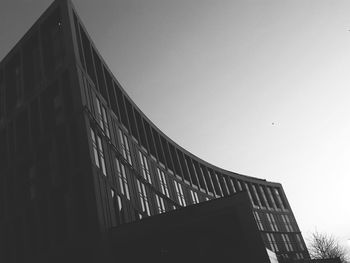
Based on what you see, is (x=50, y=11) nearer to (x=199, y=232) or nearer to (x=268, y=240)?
(x=199, y=232)

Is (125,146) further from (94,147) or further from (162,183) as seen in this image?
(162,183)

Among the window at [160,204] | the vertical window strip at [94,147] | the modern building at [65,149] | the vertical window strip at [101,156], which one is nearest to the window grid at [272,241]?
the modern building at [65,149]

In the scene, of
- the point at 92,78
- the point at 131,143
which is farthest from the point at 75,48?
the point at 131,143

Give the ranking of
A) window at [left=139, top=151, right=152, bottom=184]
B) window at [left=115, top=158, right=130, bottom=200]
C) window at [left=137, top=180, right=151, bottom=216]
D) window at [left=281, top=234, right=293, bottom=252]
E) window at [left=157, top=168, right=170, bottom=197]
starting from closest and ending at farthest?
window at [left=115, top=158, right=130, bottom=200] → window at [left=137, top=180, right=151, bottom=216] → window at [left=139, top=151, right=152, bottom=184] → window at [left=157, top=168, right=170, bottom=197] → window at [left=281, top=234, right=293, bottom=252]

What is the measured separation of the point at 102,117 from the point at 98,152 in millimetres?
6245

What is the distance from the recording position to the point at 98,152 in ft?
98.3

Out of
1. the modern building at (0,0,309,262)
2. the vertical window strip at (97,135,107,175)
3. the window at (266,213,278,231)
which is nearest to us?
the modern building at (0,0,309,262)

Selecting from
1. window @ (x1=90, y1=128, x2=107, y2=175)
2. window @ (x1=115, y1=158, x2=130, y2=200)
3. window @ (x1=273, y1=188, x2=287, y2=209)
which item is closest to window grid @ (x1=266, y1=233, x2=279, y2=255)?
window @ (x1=273, y1=188, x2=287, y2=209)

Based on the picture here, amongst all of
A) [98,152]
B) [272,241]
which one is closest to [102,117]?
[98,152]

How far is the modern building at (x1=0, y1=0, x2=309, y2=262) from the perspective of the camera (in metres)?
27.4

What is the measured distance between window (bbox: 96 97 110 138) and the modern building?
0.46 feet

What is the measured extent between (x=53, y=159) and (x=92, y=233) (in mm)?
8625

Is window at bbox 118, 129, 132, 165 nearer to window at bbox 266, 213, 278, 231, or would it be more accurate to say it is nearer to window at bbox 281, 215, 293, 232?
window at bbox 266, 213, 278, 231

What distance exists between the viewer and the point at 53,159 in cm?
3047
